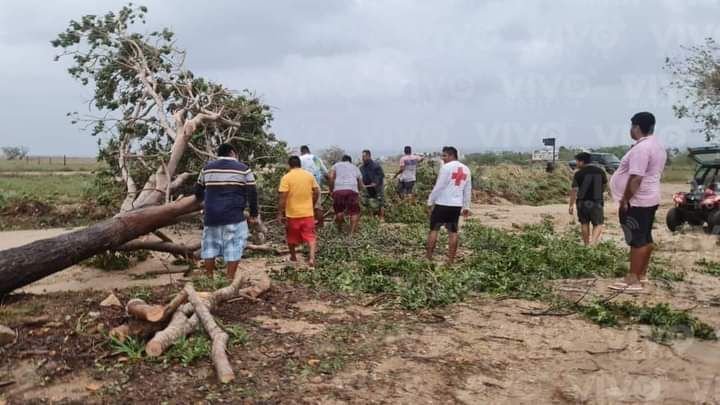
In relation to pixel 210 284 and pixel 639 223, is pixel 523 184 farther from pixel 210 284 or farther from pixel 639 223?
pixel 210 284

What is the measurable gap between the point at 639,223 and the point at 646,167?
57 cm

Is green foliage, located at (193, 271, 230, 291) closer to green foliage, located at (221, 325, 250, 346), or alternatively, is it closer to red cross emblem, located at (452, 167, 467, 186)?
green foliage, located at (221, 325, 250, 346)

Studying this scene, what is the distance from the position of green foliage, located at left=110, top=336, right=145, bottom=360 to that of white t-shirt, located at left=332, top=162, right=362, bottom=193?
613cm

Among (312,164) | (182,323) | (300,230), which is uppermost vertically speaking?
(312,164)

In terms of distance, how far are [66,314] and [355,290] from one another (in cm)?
278

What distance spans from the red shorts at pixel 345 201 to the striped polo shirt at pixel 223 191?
12.7 ft

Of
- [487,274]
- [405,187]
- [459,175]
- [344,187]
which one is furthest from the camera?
[405,187]

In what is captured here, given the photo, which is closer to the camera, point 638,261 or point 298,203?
point 638,261

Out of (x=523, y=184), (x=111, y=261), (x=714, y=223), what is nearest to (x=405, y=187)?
(x=714, y=223)

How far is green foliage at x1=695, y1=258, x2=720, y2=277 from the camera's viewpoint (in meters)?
7.40

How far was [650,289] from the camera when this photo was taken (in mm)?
6348

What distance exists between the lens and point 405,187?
48.3 ft

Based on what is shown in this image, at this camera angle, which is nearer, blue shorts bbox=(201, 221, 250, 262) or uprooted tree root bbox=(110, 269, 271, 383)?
uprooted tree root bbox=(110, 269, 271, 383)

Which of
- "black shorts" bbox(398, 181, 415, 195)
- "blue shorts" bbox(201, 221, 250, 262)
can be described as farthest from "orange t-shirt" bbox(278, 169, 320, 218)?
"black shorts" bbox(398, 181, 415, 195)
